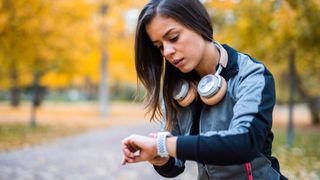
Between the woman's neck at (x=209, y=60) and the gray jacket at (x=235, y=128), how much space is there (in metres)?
0.06

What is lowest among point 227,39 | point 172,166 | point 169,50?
point 227,39

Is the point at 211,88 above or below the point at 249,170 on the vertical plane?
above

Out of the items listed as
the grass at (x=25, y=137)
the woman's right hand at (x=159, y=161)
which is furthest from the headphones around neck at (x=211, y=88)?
the grass at (x=25, y=137)

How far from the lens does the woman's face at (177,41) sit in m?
1.54

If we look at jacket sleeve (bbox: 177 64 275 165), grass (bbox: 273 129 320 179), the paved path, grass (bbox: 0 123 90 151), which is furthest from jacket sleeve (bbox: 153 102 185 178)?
grass (bbox: 0 123 90 151)

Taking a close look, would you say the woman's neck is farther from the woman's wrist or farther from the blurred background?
the blurred background

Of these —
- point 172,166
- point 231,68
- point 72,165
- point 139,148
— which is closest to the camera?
point 139,148

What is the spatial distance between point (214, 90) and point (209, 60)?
0.53ft

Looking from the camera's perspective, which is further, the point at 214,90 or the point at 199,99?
the point at 199,99

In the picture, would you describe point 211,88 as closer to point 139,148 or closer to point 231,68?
point 231,68

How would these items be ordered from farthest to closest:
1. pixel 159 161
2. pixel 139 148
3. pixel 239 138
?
pixel 159 161 < pixel 139 148 < pixel 239 138

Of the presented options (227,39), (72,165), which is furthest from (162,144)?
(227,39)

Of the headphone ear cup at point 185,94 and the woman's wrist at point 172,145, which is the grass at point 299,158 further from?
the woman's wrist at point 172,145

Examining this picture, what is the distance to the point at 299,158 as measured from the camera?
8.73 m
